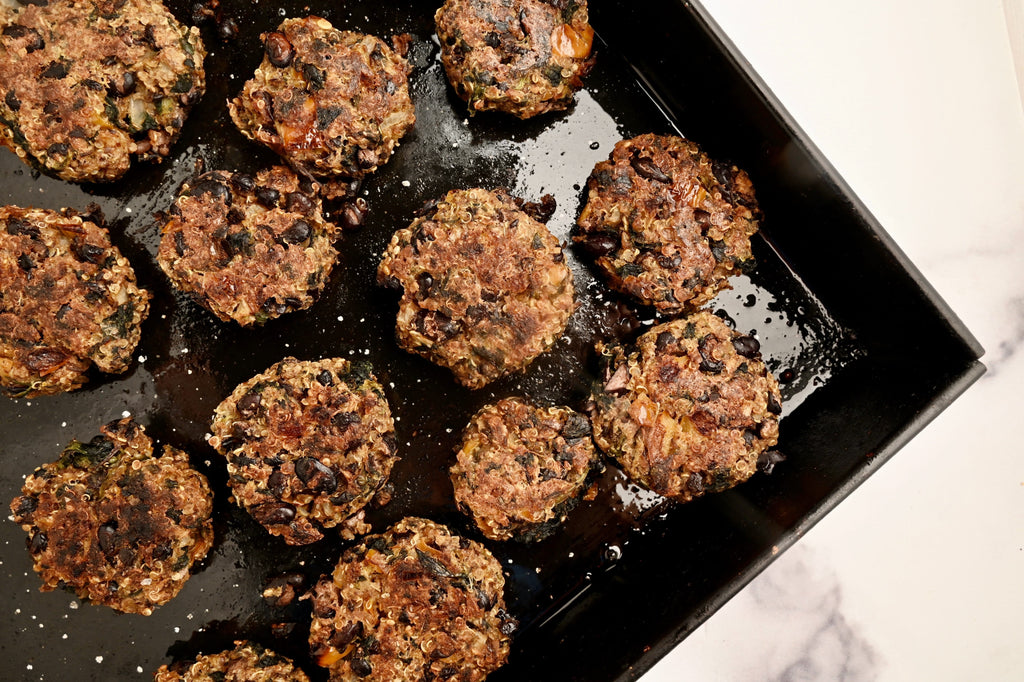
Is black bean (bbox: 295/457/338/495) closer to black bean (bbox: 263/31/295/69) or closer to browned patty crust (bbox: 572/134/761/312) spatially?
browned patty crust (bbox: 572/134/761/312)

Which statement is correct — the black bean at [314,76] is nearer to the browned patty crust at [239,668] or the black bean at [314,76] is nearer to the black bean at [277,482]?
the black bean at [277,482]

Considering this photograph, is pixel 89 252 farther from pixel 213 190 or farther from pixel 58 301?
pixel 213 190

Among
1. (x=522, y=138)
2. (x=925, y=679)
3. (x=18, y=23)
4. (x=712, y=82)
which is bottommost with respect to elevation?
(x=925, y=679)

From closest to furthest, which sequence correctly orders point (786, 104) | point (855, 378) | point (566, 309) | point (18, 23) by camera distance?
point (18, 23)
point (566, 309)
point (855, 378)
point (786, 104)

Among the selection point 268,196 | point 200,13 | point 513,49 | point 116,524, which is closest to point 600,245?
point 513,49

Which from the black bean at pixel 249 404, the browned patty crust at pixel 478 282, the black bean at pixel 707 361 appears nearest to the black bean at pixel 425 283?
the browned patty crust at pixel 478 282

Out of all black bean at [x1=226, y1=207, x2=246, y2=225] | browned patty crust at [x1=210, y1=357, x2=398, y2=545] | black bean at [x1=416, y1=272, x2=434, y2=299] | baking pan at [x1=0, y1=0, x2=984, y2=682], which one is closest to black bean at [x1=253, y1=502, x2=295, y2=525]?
browned patty crust at [x1=210, y1=357, x2=398, y2=545]

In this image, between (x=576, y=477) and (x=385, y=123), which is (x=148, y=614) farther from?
(x=385, y=123)

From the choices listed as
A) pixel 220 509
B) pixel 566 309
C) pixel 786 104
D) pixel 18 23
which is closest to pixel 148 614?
pixel 220 509
